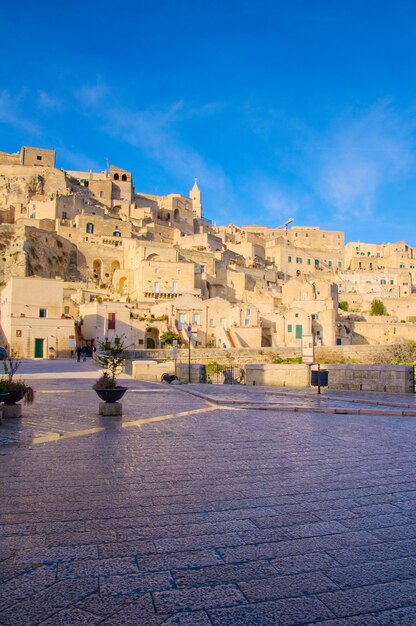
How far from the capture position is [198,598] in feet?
9.25

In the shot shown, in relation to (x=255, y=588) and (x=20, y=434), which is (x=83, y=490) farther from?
(x=20, y=434)

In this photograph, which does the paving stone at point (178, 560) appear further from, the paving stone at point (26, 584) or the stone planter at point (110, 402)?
the stone planter at point (110, 402)

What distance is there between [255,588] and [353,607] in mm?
558

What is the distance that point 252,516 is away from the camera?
4.23 meters

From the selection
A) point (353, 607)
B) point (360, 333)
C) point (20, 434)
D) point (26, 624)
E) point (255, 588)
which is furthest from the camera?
point (360, 333)

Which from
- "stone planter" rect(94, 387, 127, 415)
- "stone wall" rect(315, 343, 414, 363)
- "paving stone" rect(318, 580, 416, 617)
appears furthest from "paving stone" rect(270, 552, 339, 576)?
"stone wall" rect(315, 343, 414, 363)

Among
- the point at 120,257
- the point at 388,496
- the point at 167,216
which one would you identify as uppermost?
the point at 167,216

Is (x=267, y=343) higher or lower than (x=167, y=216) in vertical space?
lower

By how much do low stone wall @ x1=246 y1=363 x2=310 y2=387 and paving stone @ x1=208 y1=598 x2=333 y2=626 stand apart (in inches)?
657

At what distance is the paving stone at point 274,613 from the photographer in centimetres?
258

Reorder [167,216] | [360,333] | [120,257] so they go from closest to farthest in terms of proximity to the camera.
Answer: [360,333] < [120,257] < [167,216]

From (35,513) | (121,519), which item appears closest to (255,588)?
(121,519)

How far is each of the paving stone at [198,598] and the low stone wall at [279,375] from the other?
16628 millimetres

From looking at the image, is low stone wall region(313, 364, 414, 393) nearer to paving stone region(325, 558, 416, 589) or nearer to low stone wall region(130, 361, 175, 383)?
low stone wall region(130, 361, 175, 383)
